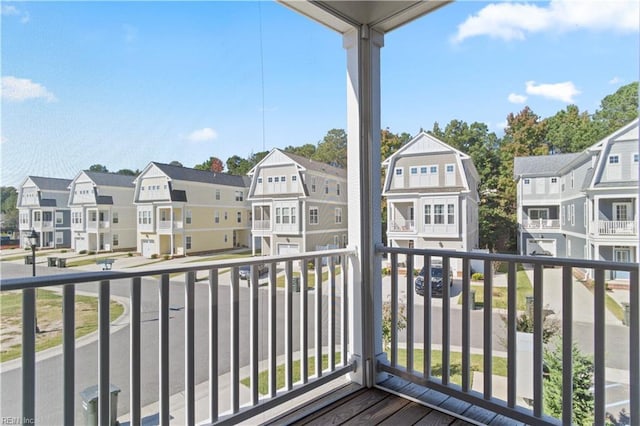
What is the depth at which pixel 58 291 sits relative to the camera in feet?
4.37

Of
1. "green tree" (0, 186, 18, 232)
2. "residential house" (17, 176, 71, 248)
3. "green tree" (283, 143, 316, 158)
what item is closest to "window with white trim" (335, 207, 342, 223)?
"green tree" (283, 143, 316, 158)

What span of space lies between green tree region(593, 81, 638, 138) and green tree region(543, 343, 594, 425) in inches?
41.6

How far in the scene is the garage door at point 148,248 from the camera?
4.98ft

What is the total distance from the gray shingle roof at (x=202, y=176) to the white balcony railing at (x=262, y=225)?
0.69 ft

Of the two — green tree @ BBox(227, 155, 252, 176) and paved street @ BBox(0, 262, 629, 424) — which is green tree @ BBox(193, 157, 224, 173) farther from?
paved street @ BBox(0, 262, 629, 424)

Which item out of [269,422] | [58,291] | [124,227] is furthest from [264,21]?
[269,422]

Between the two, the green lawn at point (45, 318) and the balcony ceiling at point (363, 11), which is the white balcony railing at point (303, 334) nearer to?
the green lawn at point (45, 318)

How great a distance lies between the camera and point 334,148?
234 cm

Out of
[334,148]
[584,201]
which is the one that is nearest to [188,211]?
[334,148]

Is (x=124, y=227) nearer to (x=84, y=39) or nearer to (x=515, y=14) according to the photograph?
(x=84, y=39)

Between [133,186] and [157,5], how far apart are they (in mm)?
807

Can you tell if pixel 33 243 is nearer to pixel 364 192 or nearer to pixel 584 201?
pixel 364 192

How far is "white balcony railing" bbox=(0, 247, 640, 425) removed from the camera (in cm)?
142

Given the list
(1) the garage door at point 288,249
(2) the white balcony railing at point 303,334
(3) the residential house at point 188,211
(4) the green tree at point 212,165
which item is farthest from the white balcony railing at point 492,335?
(4) the green tree at point 212,165
